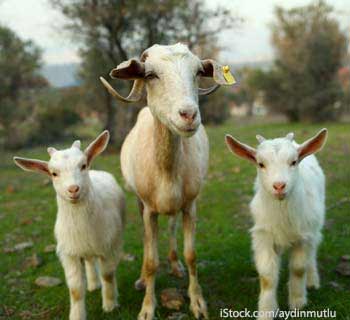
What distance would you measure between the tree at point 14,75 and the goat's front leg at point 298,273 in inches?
658

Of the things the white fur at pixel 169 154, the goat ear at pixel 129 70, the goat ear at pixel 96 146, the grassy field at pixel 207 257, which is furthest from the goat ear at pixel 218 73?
the grassy field at pixel 207 257

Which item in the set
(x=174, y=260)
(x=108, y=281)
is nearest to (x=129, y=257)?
(x=174, y=260)

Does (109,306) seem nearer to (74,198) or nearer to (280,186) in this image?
(74,198)

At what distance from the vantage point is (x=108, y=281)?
15.9ft

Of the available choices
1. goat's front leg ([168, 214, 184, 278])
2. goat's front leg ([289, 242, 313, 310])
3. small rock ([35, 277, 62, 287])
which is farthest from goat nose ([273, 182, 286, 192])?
small rock ([35, 277, 62, 287])

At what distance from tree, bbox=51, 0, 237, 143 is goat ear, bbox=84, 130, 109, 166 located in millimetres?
13713

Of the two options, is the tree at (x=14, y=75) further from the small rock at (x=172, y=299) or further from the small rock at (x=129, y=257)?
the small rock at (x=172, y=299)

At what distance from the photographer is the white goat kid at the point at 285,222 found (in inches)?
163

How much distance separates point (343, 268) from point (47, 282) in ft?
12.0

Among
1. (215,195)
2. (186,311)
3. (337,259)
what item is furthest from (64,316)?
(215,195)

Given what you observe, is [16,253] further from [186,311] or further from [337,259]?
[337,259]

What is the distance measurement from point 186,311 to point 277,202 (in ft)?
5.11

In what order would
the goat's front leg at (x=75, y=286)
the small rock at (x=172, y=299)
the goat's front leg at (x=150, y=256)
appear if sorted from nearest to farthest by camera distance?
the goat's front leg at (x=75, y=286)
the goat's front leg at (x=150, y=256)
the small rock at (x=172, y=299)

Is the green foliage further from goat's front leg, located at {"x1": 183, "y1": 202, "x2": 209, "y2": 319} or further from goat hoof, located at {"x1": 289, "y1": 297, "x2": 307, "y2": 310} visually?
goat hoof, located at {"x1": 289, "y1": 297, "x2": 307, "y2": 310}
